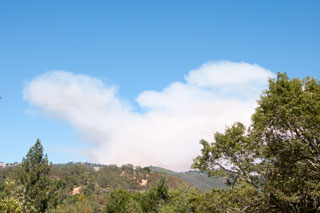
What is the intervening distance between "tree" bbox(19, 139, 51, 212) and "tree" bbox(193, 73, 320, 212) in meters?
28.1

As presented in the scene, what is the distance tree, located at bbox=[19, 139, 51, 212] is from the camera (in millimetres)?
44875

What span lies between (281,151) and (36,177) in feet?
130

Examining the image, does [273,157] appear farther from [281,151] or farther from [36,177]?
[36,177]

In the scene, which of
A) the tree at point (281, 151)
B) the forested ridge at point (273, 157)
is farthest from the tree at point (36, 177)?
the tree at point (281, 151)

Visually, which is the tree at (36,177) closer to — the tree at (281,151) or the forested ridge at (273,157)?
the forested ridge at (273,157)

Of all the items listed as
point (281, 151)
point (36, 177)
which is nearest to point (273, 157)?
point (281, 151)

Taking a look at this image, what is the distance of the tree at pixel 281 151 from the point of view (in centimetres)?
2167

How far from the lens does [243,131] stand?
32.3m

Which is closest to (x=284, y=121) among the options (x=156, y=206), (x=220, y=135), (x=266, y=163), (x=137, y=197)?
(x=266, y=163)

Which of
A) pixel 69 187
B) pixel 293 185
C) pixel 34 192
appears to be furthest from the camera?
pixel 69 187

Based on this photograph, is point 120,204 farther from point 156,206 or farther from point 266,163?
point 266,163

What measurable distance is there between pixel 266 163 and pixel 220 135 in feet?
25.9

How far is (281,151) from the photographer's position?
2264cm

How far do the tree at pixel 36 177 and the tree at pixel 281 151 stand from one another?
28.1 meters
